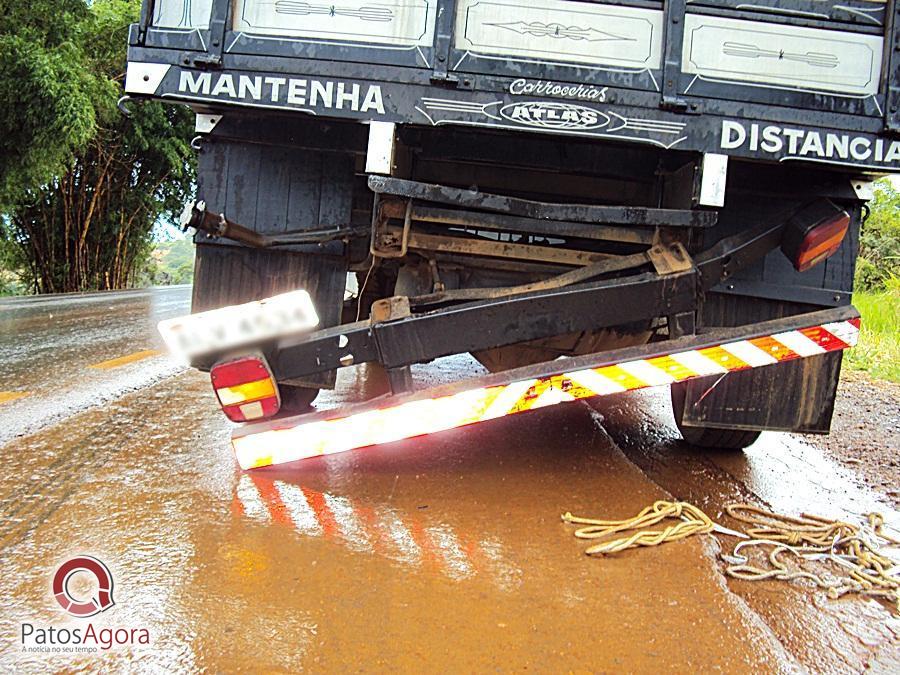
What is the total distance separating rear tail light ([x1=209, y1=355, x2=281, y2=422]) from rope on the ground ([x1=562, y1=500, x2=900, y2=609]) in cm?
137

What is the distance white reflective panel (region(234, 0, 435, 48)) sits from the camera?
299cm

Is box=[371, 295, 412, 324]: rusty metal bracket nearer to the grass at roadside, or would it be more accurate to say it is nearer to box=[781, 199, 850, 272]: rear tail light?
box=[781, 199, 850, 272]: rear tail light

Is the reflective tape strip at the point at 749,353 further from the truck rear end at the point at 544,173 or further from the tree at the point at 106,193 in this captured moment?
the tree at the point at 106,193

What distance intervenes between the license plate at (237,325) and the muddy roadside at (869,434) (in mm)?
3199

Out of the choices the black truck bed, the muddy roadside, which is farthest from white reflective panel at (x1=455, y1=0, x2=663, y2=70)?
the muddy roadside

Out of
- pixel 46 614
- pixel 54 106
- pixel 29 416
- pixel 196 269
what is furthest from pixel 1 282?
pixel 46 614

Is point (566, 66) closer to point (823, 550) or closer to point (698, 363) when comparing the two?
point (698, 363)

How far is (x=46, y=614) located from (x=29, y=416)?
2626 millimetres

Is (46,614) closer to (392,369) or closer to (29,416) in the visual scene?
(392,369)

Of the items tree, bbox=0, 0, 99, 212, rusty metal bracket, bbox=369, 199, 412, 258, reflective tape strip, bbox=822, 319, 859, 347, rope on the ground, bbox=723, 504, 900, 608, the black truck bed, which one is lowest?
rope on the ground, bbox=723, 504, 900, 608

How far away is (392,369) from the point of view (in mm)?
3232

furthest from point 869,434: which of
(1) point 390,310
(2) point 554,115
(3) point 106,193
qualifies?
(3) point 106,193

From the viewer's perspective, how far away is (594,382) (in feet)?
10.1

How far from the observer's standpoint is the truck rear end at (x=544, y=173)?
299 cm
